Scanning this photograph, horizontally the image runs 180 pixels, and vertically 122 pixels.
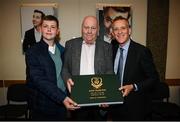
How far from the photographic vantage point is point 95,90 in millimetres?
2203

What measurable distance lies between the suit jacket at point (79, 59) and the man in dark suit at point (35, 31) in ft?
5.93

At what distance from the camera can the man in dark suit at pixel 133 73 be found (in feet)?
7.82

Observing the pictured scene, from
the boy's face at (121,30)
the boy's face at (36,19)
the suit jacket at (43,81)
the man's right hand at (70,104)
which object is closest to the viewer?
the man's right hand at (70,104)

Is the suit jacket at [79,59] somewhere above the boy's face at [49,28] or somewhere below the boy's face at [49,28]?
below

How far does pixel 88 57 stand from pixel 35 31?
1994 millimetres

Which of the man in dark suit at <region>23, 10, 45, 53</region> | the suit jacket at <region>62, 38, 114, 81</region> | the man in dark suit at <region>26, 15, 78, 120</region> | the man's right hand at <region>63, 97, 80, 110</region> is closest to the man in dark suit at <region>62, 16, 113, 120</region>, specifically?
the suit jacket at <region>62, 38, 114, 81</region>

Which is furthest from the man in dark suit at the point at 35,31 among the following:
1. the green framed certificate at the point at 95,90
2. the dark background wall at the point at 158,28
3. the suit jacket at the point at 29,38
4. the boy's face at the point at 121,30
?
the green framed certificate at the point at 95,90

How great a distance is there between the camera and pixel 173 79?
452 cm

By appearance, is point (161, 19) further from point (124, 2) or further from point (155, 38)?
point (124, 2)

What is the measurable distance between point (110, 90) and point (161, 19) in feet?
8.21

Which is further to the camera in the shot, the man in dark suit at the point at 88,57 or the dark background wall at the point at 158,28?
the dark background wall at the point at 158,28

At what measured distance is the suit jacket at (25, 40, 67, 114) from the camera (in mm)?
2299

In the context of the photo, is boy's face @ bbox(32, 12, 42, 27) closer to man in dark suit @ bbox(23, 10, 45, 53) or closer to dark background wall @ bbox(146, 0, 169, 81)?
man in dark suit @ bbox(23, 10, 45, 53)

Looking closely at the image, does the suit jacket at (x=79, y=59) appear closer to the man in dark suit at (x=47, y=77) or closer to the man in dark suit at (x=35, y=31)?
the man in dark suit at (x=47, y=77)
